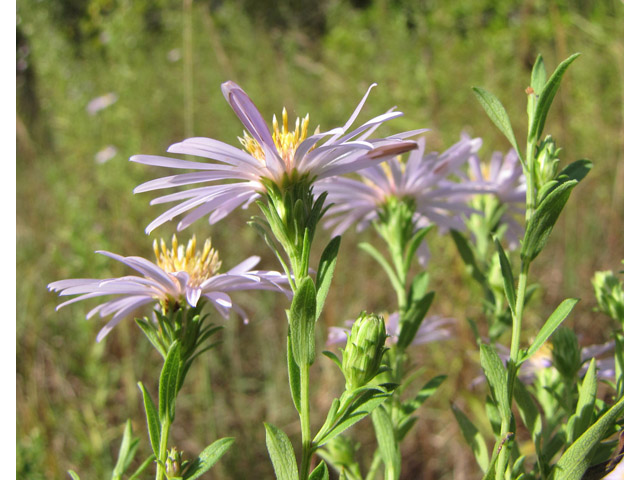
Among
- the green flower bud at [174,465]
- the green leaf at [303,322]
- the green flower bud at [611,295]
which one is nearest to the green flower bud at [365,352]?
the green leaf at [303,322]

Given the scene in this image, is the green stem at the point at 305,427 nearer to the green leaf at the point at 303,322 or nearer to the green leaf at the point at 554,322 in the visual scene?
the green leaf at the point at 303,322

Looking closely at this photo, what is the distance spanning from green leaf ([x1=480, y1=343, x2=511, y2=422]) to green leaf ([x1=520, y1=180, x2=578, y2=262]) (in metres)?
0.08

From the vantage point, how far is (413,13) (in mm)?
1806

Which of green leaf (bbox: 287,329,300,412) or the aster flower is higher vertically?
the aster flower

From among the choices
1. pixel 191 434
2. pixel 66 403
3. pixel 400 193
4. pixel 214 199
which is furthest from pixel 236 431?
pixel 214 199

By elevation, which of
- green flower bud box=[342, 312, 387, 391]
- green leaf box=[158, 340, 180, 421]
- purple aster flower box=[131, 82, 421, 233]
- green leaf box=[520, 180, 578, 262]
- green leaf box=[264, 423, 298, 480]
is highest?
purple aster flower box=[131, 82, 421, 233]

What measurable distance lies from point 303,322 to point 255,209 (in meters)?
1.44

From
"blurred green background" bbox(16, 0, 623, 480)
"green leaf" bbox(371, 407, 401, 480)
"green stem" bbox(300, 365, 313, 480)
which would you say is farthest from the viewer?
"blurred green background" bbox(16, 0, 623, 480)

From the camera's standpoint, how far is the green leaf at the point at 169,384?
0.42 metres

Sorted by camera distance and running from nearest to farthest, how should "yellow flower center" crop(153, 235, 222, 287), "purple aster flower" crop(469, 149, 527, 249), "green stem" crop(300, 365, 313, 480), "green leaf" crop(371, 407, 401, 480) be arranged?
"green stem" crop(300, 365, 313, 480) → "green leaf" crop(371, 407, 401, 480) → "yellow flower center" crop(153, 235, 222, 287) → "purple aster flower" crop(469, 149, 527, 249)

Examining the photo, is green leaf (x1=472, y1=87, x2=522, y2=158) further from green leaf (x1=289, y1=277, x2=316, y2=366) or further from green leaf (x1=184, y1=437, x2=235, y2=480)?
green leaf (x1=184, y1=437, x2=235, y2=480)

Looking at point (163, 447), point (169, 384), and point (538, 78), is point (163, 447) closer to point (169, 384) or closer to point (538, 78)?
point (169, 384)

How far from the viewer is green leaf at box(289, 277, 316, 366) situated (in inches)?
14.4

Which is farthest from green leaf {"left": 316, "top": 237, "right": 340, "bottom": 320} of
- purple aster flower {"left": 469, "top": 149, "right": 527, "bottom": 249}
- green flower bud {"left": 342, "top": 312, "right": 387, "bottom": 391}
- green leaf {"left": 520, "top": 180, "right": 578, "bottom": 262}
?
purple aster flower {"left": 469, "top": 149, "right": 527, "bottom": 249}
